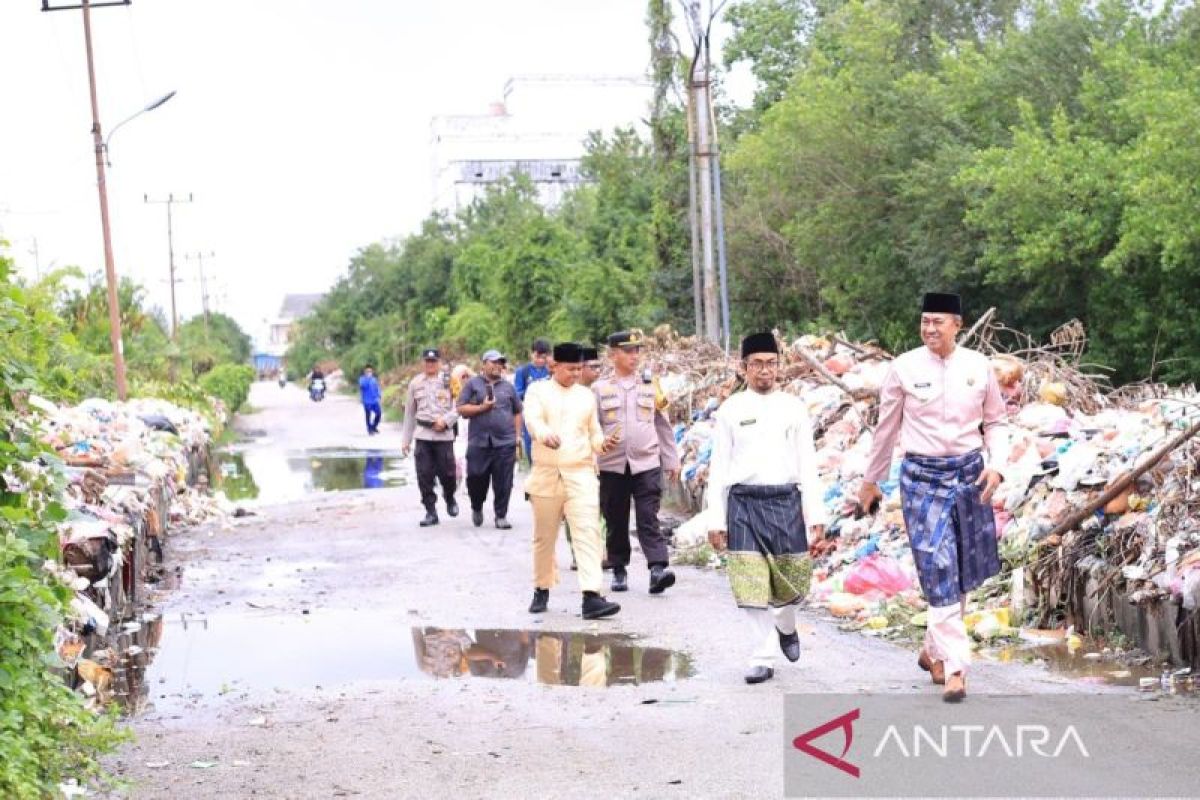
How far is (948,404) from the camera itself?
7672 millimetres

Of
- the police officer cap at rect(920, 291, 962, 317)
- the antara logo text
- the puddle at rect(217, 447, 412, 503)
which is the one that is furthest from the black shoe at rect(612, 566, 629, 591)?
the puddle at rect(217, 447, 412, 503)

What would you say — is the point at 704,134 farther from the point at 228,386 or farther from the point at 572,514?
the point at 228,386

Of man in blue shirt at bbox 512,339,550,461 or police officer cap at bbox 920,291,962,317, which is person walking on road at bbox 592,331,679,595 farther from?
police officer cap at bbox 920,291,962,317

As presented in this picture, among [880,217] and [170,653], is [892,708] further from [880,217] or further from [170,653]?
[880,217]

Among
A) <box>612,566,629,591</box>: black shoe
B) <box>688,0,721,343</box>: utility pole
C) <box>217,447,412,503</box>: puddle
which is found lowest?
<box>217,447,412,503</box>: puddle

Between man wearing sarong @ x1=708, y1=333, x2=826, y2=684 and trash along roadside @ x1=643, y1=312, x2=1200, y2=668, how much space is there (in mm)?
1063

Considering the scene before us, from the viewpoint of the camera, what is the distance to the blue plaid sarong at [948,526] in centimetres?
759

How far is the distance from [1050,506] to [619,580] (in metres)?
3.26

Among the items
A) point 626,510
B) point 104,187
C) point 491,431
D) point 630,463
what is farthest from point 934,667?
point 104,187

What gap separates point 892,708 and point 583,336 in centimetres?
3458

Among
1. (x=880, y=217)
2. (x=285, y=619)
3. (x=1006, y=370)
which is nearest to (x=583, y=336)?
(x=880, y=217)

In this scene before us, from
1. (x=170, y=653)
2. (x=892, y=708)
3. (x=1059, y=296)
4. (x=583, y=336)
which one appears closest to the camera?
(x=892, y=708)

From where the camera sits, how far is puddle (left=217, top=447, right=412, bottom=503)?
Result: 22.8m

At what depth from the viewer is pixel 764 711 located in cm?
730
